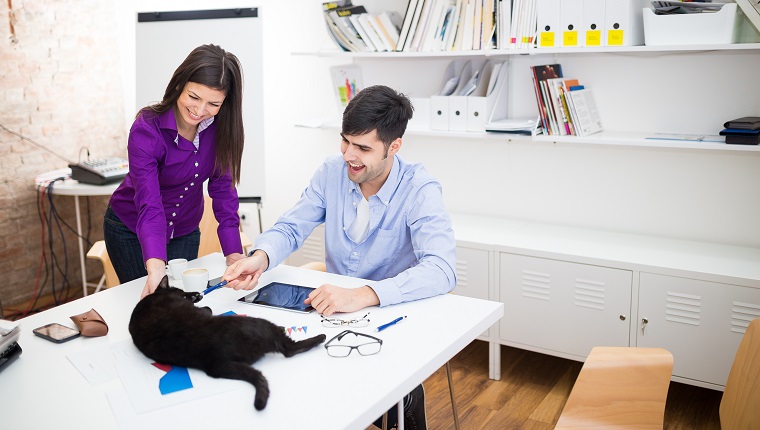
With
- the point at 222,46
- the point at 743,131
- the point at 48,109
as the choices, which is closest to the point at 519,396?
the point at 743,131

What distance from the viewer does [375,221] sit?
2.40m

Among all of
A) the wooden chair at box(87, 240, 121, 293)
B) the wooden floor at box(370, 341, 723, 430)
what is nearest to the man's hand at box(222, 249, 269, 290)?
the wooden chair at box(87, 240, 121, 293)

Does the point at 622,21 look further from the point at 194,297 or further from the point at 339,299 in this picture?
the point at 194,297

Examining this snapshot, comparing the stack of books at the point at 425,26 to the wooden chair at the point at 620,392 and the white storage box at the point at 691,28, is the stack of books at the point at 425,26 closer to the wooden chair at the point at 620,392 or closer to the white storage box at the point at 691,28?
the white storage box at the point at 691,28

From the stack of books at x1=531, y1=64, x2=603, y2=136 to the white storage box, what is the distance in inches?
15.3

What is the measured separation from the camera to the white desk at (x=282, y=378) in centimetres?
146

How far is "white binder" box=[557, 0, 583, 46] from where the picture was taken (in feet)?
10.2

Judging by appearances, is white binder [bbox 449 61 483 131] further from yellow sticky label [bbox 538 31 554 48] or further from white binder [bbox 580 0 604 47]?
white binder [bbox 580 0 604 47]

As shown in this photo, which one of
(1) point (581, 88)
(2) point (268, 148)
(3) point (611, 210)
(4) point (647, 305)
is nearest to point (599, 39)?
(1) point (581, 88)

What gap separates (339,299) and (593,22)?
5.89 ft

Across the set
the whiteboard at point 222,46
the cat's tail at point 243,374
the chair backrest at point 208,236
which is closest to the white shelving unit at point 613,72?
the whiteboard at point 222,46

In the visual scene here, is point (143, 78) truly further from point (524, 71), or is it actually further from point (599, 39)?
point (599, 39)

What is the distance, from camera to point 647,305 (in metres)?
2.95

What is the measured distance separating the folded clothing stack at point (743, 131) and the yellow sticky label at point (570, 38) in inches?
27.5
